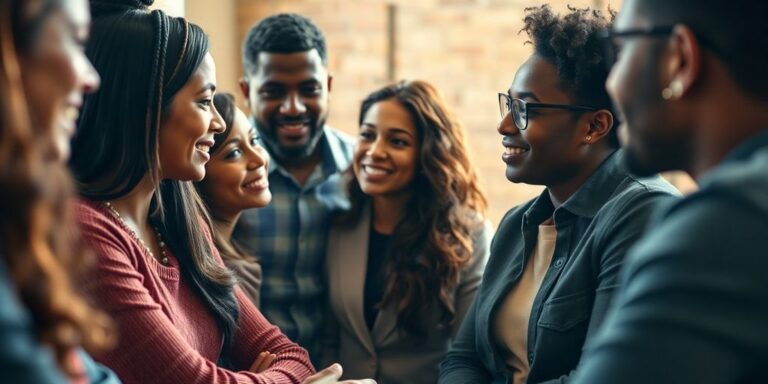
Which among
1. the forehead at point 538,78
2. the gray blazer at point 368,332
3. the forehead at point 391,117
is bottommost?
the gray blazer at point 368,332

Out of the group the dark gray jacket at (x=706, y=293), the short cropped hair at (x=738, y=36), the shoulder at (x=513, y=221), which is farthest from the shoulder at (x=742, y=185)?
the shoulder at (x=513, y=221)

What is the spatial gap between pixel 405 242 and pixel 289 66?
677 millimetres

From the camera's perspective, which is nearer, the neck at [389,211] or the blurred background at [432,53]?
the neck at [389,211]

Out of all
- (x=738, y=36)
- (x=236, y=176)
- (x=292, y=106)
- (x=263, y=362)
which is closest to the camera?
(x=738, y=36)

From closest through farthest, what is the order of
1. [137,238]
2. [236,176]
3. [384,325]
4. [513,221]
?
[137,238] < [513,221] < [236,176] < [384,325]

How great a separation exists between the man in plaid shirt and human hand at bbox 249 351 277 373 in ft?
2.19

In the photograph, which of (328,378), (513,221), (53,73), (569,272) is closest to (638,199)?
(569,272)

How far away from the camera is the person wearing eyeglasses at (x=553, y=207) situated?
2.06 metres

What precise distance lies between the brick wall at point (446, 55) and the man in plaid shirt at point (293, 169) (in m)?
1.35

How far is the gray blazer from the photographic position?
9.45 ft

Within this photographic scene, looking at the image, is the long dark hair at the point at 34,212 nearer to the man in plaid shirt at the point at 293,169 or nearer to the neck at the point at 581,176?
the neck at the point at 581,176

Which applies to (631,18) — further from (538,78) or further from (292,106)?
Result: (292,106)

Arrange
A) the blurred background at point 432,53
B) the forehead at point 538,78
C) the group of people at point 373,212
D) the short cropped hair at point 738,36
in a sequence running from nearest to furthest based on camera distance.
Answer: the group of people at point 373,212 < the short cropped hair at point 738,36 < the forehead at point 538,78 < the blurred background at point 432,53

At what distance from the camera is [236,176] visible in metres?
2.71
